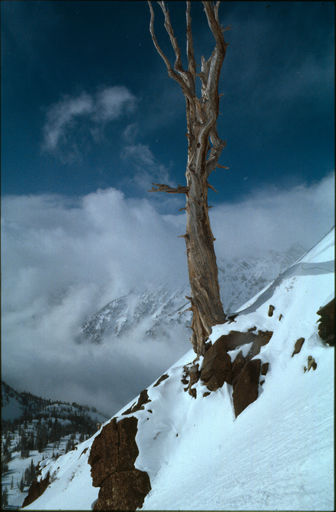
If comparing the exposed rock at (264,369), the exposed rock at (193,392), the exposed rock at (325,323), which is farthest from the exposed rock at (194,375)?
the exposed rock at (325,323)

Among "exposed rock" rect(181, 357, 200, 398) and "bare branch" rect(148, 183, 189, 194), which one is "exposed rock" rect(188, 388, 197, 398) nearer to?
"exposed rock" rect(181, 357, 200, 398)

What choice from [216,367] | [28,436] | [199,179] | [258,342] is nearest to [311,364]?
[258,342]

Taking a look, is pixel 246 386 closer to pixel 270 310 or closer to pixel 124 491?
pixel 270 310

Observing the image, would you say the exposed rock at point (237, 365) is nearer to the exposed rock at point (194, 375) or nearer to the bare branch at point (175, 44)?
the exposed rock at point (194, 375)

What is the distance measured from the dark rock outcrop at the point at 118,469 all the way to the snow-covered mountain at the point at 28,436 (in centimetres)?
2633

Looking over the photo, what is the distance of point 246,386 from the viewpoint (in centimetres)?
411

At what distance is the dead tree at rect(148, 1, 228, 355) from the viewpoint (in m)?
6.79

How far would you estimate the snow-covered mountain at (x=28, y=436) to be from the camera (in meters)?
56.0

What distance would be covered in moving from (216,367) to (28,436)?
109m

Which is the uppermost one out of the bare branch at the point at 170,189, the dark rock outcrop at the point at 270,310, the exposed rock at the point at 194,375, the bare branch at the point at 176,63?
the bare branch at the point at 176,63

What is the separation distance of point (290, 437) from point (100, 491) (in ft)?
12.6

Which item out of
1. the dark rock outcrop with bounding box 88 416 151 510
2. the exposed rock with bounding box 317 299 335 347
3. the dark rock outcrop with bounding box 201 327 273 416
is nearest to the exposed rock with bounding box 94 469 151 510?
the dark rock outcrop with bounding box 88 416 151 510

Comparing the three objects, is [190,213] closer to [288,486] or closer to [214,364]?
[214,364]

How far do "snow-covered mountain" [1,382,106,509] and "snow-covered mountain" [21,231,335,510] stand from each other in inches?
1058
